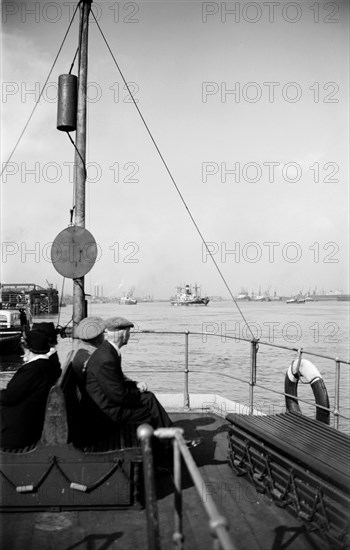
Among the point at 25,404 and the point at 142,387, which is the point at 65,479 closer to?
the point at 25,404

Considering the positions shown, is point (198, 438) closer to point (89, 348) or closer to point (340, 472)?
point (340, 472)

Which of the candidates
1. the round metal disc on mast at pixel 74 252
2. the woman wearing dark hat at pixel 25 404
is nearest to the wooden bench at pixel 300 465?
the woman wearing dark hat at pixel 25 404

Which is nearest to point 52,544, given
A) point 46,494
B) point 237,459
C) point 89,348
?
point 46,494

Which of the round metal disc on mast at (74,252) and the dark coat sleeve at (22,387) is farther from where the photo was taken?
the round metal disc on mast at (74,252)

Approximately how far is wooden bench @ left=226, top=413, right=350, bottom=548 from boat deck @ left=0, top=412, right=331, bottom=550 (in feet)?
0.46

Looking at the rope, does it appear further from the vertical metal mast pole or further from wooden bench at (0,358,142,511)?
the vertical metal mast pole

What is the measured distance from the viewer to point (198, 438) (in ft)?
16.0

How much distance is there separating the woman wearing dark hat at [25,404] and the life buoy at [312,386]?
12.7 feet

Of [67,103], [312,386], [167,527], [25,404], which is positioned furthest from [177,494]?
[67,103]

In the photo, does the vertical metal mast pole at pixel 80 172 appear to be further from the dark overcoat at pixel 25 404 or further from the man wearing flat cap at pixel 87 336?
the dark overcoat at pixel 25 404

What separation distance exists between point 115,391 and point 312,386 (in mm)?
3581

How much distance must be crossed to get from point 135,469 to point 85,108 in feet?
16.1

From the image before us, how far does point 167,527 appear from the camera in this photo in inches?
161

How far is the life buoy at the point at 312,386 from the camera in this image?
7.05 meters
